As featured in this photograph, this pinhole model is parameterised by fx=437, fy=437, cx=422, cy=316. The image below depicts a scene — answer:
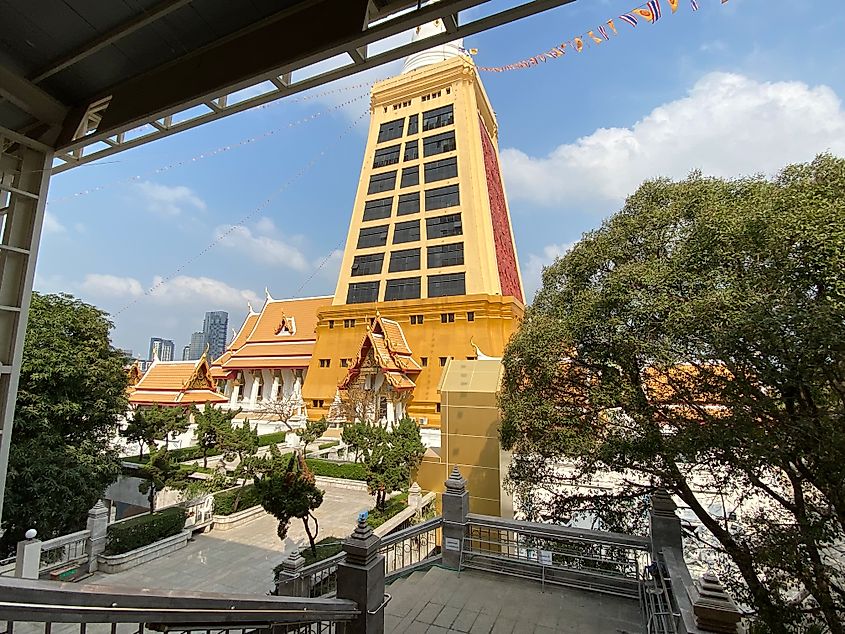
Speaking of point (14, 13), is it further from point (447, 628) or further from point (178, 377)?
point (178, 377)

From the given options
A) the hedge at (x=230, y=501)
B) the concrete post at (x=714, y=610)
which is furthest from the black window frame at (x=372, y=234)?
the concrete post at (x=714, y=610)

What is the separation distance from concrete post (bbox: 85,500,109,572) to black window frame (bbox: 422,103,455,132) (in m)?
23.3

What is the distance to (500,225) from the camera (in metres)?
25.7

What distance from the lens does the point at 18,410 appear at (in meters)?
10.3

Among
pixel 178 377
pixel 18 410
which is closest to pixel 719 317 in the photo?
pixel 18 410

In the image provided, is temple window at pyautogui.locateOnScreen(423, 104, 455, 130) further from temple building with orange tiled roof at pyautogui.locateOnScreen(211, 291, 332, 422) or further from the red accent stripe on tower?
temple building with orange tiled roof at pyautogui.locateOnScreen(211, 291, 332, 422)

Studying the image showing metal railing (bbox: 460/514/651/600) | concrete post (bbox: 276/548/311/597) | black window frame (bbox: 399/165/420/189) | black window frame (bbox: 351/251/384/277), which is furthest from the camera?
black window frame (bbox: 399/165/420/189)

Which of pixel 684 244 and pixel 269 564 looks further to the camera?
pixel 269 564

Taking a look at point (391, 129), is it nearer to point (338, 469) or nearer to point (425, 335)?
point (425, 335)

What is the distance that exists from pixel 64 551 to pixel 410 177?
2155cm

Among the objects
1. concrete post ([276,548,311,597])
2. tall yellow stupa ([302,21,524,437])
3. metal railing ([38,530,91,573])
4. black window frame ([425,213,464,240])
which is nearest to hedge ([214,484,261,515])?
metal railing ([38,530,91,573])

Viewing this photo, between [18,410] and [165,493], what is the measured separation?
219 inches

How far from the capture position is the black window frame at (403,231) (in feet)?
77.4

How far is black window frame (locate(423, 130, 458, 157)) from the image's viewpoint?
24500 millimetres
